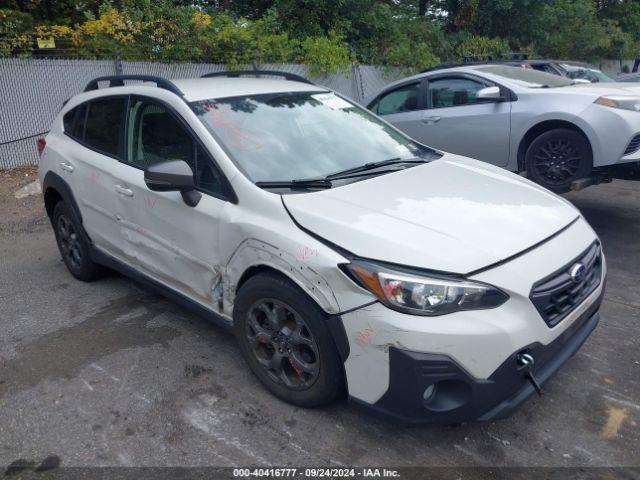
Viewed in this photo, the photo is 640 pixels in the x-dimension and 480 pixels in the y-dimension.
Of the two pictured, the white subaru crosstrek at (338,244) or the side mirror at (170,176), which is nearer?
the white subaru crosstrek at (338,244)

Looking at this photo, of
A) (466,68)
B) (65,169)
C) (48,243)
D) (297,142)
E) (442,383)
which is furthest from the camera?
(466,68)

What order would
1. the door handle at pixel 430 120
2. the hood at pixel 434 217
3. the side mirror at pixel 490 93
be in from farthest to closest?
the door handle at pixel 430 120 < the side mirror at pixel 490 93 < the hood at pixel 434 217

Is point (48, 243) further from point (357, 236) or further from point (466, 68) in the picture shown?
point (466, 68)

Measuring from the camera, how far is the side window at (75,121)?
4.64m

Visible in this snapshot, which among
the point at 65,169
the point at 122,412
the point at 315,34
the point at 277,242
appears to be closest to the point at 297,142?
the point at 277,242

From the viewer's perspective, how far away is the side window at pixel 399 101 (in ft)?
24.1

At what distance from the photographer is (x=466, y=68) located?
22.6 ft

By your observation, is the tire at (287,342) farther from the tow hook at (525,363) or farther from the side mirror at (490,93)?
the side mirror at (490,93)

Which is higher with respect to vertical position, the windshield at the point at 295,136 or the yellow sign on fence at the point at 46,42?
the yellow sign on fence at the point at 46,42

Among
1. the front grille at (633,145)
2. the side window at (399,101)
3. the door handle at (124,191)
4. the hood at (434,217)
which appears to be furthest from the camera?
the side window at (399,101)

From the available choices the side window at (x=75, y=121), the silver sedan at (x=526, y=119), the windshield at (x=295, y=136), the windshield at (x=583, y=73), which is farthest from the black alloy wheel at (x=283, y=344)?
the windshield at (x=583, y=73)

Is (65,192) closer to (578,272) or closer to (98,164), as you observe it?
(98,164)

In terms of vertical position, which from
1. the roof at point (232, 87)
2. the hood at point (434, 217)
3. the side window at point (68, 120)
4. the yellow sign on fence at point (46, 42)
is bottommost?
the hood at point (434, 217)

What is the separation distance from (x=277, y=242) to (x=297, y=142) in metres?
0.93
